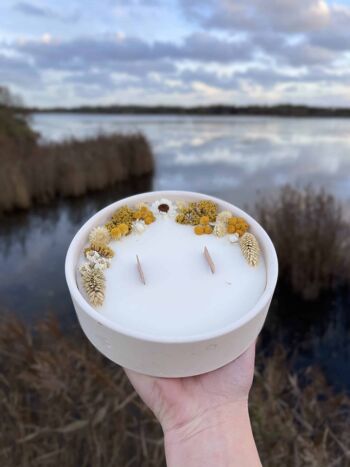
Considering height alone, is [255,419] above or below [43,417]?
above

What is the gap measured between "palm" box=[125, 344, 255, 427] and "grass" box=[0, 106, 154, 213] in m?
6.04

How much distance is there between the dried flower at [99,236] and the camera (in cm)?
98

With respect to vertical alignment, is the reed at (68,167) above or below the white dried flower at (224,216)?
below

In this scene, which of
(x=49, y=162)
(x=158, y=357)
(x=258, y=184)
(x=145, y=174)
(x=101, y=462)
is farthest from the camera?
(x=145, y=174)

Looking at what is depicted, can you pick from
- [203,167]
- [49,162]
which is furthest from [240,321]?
[203,167]

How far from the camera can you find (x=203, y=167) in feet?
33.6

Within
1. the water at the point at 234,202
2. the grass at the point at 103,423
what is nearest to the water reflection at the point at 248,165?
the water at the point at 234,202

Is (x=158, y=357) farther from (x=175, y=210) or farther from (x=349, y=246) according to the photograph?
(x=349, y=246)

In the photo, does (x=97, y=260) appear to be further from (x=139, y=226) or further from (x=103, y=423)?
(x=103, y=423)

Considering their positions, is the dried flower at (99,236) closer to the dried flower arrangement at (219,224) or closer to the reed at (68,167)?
the dried flower arrangement at (219,224)

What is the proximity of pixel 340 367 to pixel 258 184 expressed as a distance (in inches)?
198

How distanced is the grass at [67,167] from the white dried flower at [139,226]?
580 centimetres

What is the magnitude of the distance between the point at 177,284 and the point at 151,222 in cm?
24

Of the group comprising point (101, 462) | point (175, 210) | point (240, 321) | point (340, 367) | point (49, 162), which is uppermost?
point (175, 210)
